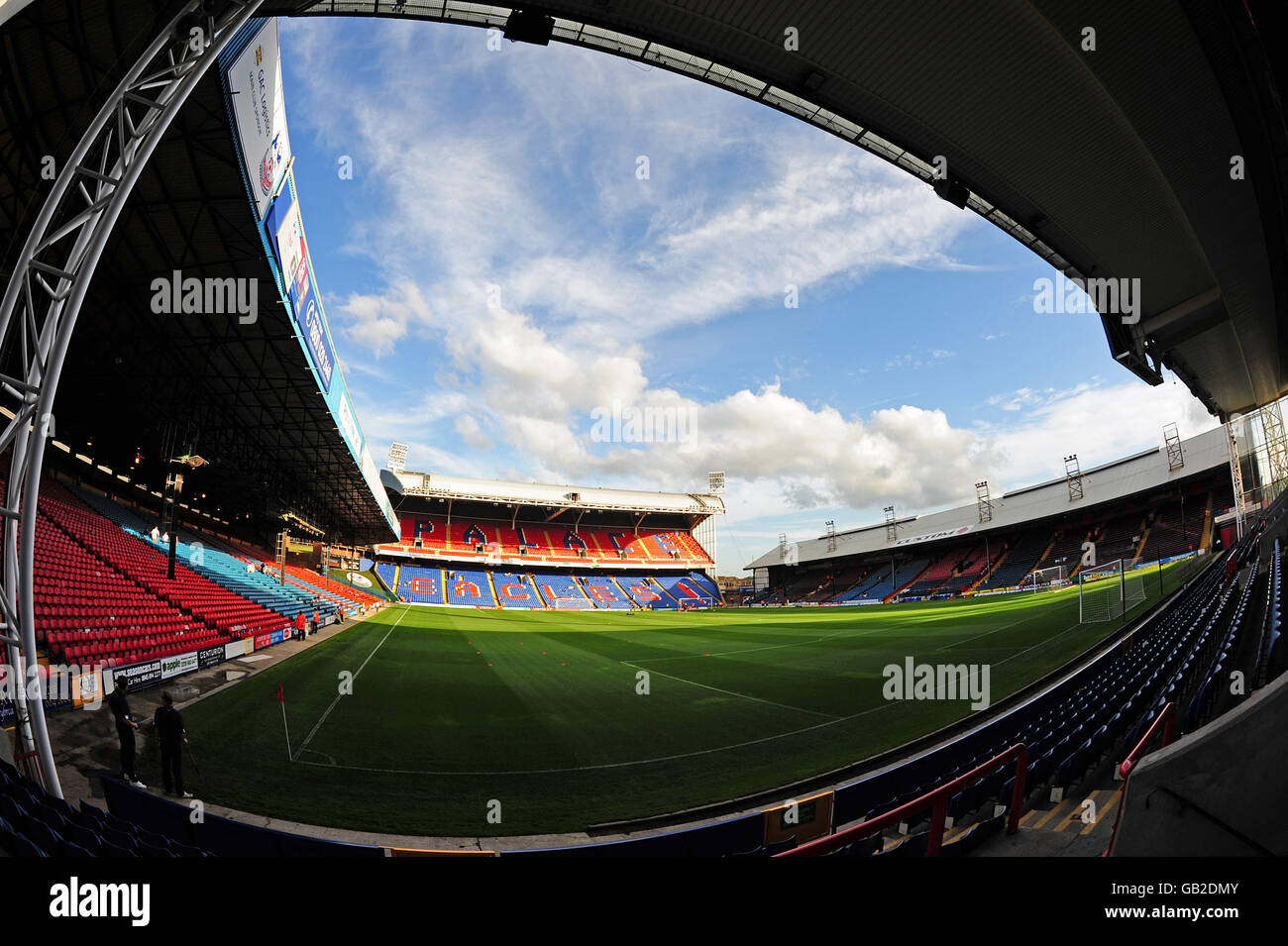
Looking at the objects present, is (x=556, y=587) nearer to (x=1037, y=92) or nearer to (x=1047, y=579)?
(x=1047, y=579)

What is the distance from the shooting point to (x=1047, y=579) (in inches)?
1522

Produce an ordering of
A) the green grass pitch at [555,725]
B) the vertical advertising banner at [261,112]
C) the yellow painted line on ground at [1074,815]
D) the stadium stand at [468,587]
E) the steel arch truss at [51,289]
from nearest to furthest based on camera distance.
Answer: the yellow painted line on ground at [1074,815]
the steel arch truss at [51,289]
the green grass pitch at [555,725]
the vertical advertising banner at [261,112]
the stadium stand at [468,587]

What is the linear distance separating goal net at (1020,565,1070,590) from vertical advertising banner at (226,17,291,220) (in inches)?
1787

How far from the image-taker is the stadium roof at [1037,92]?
22.1 feet

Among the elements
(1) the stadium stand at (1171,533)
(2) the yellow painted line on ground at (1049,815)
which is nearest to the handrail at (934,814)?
(2) the yellow painted line on ground at (1049,815)

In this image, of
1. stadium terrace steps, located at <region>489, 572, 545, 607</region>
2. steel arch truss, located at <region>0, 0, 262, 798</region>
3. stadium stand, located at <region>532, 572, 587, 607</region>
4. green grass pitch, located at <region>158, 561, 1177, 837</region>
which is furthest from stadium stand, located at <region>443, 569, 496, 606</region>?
steel arch truss, located at <region>0, 0, 262, 798</region>

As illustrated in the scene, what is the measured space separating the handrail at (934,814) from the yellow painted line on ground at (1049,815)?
0.21m

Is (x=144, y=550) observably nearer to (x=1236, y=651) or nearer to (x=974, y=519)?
(x=1236, y=651)

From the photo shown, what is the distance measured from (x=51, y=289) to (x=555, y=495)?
204 feet

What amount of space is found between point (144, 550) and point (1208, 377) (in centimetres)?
3833

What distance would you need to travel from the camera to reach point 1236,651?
8531mm

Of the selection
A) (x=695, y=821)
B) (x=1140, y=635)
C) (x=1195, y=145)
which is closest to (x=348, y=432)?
(x=695, y=821)

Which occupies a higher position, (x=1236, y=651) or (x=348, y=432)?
(x=348, y=432)

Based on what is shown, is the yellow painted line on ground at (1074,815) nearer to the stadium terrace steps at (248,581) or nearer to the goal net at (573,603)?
the stadium terrace steps at (248,581)
